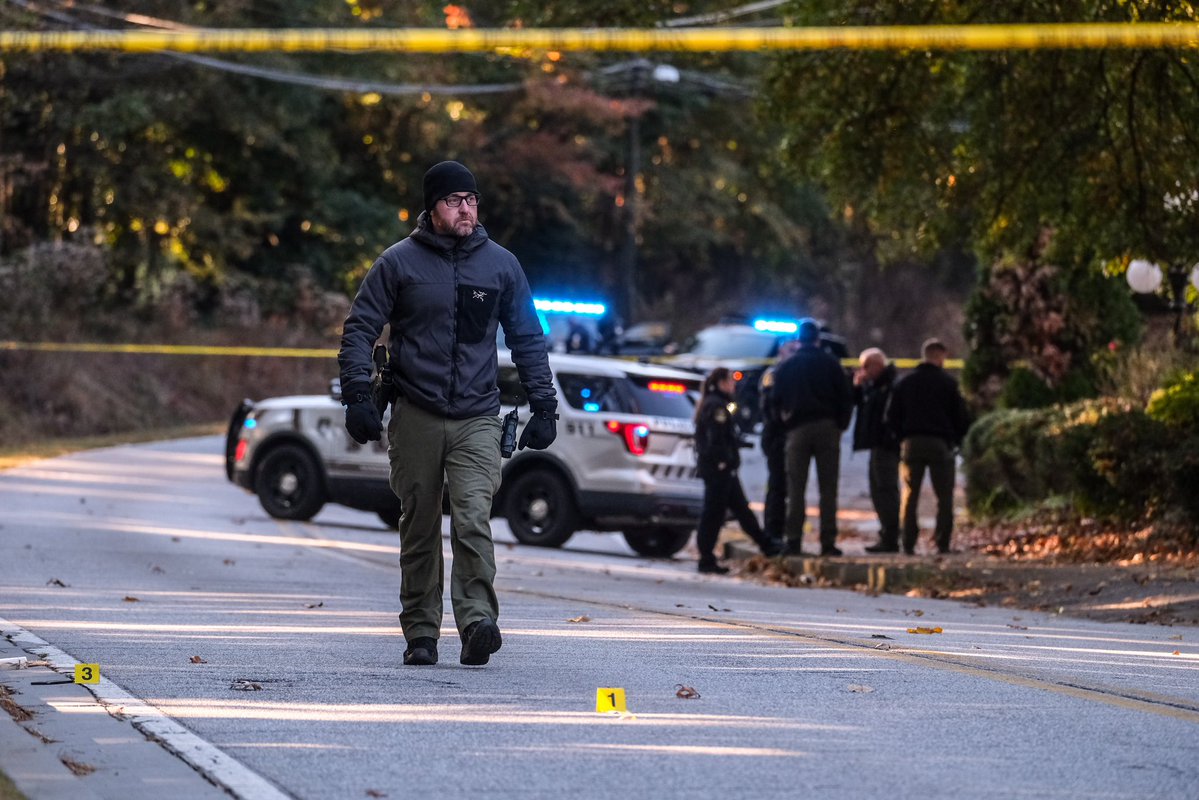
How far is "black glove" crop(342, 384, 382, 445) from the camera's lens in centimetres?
867

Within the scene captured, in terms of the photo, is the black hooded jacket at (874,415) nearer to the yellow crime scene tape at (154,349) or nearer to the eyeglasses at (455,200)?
the eyeglasses at (455,200)

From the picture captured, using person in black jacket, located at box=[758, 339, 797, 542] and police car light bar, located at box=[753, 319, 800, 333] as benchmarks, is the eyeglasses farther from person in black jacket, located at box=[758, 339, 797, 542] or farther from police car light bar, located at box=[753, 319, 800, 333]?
police car light bar, located at box=[753, 319, 800, 333]

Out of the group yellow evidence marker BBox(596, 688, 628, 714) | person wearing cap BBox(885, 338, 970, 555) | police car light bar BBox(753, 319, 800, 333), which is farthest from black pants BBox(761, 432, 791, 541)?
police car light bar BBox(753, 319, 800, 333)

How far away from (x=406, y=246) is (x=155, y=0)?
3367 centimetres

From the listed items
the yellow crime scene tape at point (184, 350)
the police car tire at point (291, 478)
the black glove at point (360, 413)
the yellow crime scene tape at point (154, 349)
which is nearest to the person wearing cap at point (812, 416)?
the police car tire at point (291, 478)

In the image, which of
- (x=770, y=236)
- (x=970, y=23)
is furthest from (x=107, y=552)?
(x=770, y=236)

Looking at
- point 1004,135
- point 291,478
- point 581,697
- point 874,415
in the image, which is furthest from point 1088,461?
point 581,697

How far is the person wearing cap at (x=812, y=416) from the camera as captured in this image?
58.6 feet

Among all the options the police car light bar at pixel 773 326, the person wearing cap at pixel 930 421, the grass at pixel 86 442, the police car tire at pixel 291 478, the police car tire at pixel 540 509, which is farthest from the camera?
the police car light bar at pixel 773 326

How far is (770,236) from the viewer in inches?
2490

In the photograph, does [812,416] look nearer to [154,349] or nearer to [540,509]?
[540,509]

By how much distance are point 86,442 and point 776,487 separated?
17026 millimetres

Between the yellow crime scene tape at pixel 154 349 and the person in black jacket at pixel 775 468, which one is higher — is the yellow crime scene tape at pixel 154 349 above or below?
above

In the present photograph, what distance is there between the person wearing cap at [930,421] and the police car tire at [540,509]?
3058 millimetres
